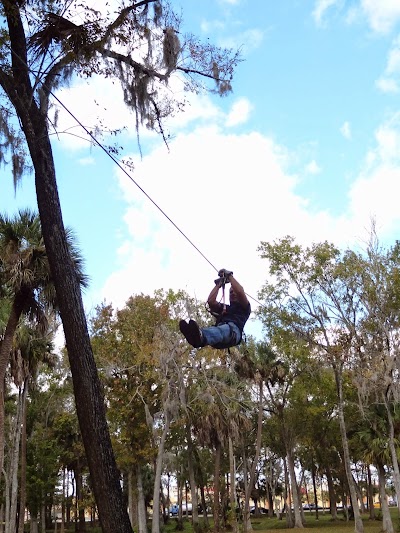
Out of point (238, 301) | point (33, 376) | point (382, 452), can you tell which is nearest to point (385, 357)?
point (382, 452)

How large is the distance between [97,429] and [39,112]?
3931 millimetres

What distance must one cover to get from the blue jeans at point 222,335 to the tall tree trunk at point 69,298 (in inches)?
55.6

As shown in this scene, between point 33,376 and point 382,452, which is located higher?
point 33,376

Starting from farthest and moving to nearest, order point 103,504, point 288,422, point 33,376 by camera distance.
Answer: point 288,422
point 33,376
point 103,504

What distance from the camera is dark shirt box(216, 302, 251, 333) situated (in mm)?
7082

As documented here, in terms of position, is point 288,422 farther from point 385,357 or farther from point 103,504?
point 103,504

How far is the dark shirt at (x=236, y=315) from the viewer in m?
7.08

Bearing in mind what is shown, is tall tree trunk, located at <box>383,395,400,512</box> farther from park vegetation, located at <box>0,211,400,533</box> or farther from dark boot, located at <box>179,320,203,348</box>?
dark boot, located at <box>179,320,203,348</box>

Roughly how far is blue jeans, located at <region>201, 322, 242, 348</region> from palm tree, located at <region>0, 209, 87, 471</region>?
6.26 metres

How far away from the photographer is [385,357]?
2031 centimetres

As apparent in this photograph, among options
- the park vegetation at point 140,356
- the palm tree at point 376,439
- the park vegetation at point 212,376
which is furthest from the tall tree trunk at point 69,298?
the palm tree at point 376,439

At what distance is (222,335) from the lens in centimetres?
658

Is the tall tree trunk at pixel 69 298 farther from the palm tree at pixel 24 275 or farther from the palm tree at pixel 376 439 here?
the palm tree at pixel 376 439

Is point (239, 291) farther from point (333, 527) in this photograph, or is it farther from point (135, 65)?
point (333, 527)
